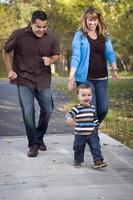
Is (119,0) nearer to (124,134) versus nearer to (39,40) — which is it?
(124,134)

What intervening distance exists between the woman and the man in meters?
0.49

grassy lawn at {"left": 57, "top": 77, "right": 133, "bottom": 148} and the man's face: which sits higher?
the man's face

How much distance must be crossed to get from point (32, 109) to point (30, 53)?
735 millimetres

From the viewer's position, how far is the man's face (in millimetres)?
7312

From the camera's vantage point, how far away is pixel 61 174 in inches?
259

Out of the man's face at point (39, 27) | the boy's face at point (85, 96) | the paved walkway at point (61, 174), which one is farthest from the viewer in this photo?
the man's face at point (39, 27)

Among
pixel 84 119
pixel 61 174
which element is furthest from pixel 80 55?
pixel 61 174

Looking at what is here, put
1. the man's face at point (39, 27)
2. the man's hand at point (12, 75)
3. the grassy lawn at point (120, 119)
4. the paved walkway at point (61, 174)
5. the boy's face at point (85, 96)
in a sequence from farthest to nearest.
Answer: the grassy lawn at point (120, 119)
the man's hand at point (12, 75)
the man's face at point (39, 27)
the boy's face at point (85, 96)
the paved walkway at point (61, 174)

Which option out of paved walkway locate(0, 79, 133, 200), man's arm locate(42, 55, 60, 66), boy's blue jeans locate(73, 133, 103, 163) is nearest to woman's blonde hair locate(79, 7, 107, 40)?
man's arm locate(42, 55, 60, 66)

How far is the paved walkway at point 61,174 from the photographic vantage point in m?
5.78

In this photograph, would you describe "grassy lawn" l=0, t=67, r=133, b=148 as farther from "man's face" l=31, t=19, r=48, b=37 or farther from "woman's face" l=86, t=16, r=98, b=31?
"man's face" l=31, t=19, r=48, b=37

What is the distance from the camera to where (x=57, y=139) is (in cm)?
890

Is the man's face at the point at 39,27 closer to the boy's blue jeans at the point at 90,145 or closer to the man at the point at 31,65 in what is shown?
the man at the point at 31,65

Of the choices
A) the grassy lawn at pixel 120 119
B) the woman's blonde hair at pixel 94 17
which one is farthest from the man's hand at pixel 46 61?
the grassy lawn at pixel 120 119
